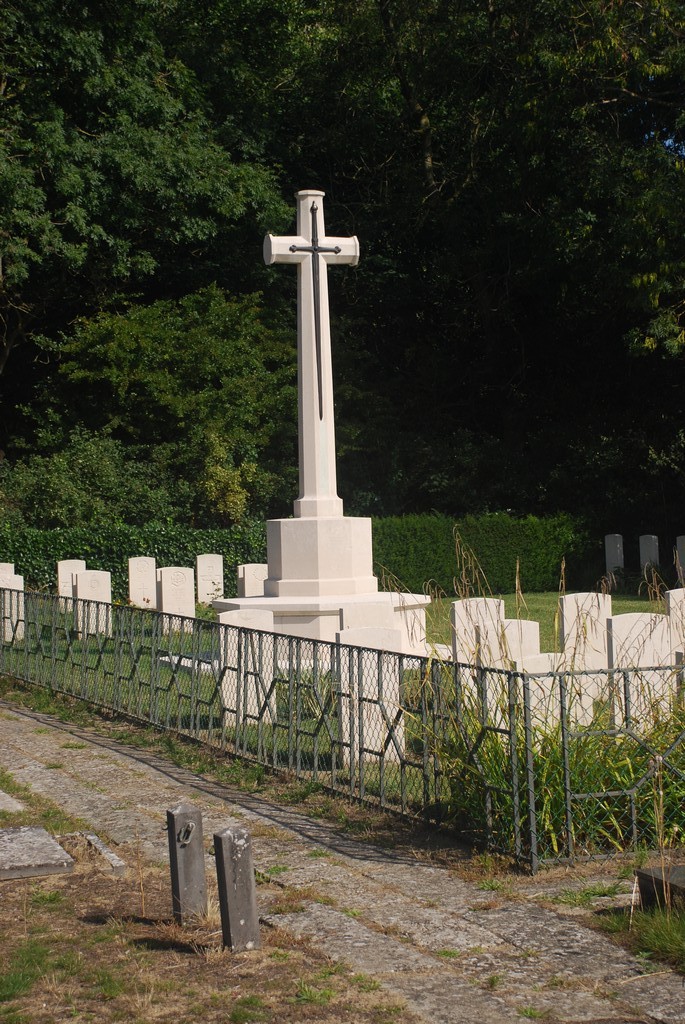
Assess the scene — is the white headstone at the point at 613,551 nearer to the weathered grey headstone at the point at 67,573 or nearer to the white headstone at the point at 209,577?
the white headstone at the point at 209,577

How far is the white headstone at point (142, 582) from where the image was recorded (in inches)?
725

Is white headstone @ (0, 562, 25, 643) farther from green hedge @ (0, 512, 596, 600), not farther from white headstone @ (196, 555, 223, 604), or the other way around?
white headstone @ (196, 555, 223, 604)

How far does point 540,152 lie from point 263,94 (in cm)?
785

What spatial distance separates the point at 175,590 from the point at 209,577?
11.4ft

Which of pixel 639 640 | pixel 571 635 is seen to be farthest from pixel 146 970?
pixel 571 635

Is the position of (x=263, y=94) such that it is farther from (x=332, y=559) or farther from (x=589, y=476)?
(x=332, y=559)

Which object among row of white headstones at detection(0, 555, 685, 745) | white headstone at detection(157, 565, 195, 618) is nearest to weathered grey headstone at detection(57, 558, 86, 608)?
row of white headstones at detection(0, 555, 685, 745)

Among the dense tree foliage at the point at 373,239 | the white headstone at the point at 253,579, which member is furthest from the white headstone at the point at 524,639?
the dense tree foliage at the point at 373,239

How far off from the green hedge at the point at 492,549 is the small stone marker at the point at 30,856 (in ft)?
55.8

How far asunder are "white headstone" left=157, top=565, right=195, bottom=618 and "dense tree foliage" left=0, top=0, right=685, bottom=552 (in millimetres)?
7273

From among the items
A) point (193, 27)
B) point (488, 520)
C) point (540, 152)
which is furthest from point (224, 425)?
point (193, 27)

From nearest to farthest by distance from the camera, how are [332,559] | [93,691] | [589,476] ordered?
[93,691] < [332,559] < [589,476]

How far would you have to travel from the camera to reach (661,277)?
2302cm

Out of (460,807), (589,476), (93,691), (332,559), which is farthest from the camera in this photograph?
(589,476)
